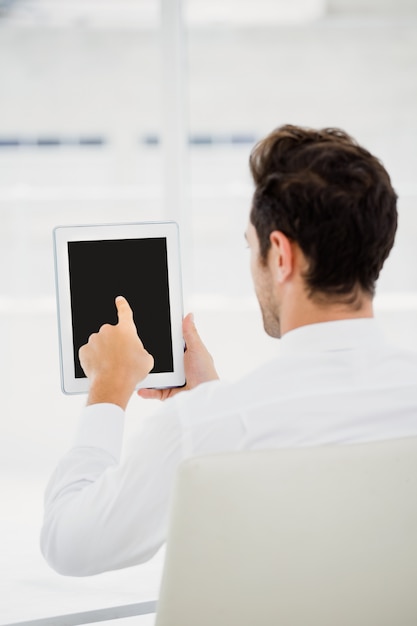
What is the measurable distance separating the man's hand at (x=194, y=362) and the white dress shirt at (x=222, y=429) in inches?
15.2

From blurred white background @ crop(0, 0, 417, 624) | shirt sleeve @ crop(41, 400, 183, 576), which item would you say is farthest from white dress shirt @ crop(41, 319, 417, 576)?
blurred white background @ crop(0, 0, 417, 624)

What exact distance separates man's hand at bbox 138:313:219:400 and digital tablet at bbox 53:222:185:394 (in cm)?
1

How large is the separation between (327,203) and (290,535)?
430mm

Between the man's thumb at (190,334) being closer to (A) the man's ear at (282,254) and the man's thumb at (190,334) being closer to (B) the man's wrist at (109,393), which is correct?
(B) the man's wrist at (109,393)

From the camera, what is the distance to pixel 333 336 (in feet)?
3.60

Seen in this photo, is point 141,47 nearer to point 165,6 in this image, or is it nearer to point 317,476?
point 165,6

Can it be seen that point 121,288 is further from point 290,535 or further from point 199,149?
point 199,149

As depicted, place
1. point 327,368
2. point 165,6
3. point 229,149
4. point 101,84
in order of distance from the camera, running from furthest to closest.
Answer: point 101,84, point 229,149, point 165,6, point 327,368

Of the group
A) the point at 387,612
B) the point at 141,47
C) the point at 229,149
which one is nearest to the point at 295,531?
the point at 387,612

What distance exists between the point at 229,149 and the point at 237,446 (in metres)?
3.50

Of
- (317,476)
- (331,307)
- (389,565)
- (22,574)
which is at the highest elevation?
(331,307)

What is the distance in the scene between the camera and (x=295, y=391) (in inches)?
40.7

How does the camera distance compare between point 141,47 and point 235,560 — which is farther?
point 141,47

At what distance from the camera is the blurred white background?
374cm
